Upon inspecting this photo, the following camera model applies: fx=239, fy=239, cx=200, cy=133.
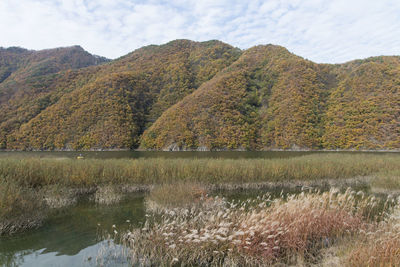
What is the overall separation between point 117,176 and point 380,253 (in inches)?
579

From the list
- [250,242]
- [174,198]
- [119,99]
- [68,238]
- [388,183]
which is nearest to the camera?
[250,242]

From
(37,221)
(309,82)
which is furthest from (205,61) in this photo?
(37,221)

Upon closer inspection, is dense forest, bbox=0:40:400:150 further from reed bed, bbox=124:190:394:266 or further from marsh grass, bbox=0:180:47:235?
reed bed, bbox=124:190:394:266

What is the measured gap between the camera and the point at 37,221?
31.0ft

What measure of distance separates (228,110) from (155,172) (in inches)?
3063

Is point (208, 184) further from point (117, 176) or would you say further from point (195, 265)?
point (195, 265)

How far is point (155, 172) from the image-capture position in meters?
17.5

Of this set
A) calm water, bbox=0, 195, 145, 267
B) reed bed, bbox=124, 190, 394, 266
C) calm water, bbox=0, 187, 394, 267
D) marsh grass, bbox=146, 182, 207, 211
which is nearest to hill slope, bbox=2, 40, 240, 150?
calm water, bbox=0, 187, 394, 267

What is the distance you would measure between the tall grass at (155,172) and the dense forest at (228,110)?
6162 centimetres

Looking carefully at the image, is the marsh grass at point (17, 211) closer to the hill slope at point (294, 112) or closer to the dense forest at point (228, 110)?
the hill slope at point (294, 112)

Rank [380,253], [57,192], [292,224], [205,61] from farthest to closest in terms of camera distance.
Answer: [205,61] < [57,192] < [292,224] < [380,253]

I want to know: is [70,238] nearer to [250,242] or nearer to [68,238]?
[68,238]

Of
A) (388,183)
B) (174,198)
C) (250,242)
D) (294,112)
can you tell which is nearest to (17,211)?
(174,198)

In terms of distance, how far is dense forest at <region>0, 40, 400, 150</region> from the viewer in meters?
79.7
